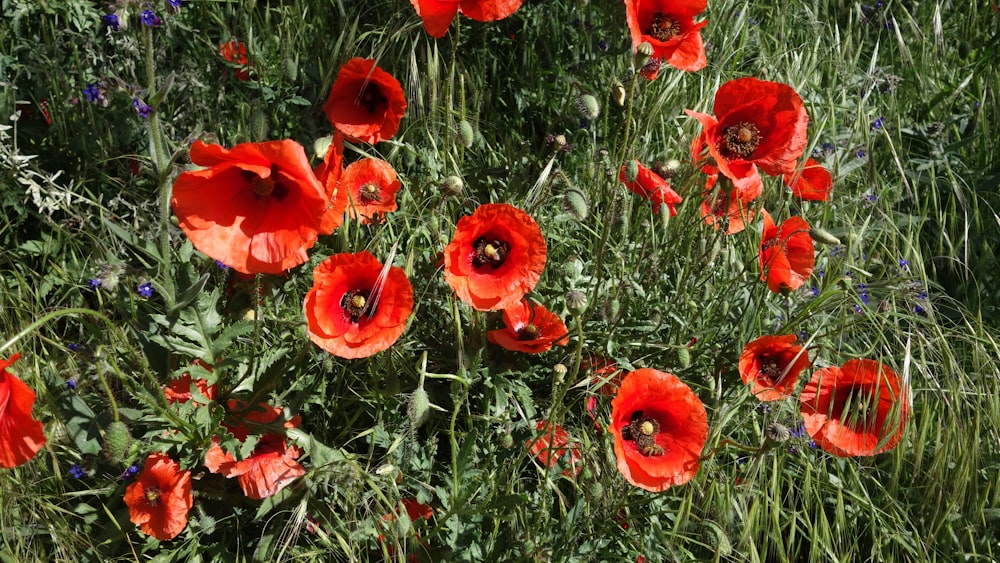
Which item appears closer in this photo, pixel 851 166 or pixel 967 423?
pixel 967 423

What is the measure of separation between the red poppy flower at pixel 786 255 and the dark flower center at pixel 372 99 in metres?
1.12

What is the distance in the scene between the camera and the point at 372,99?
8.11 ft

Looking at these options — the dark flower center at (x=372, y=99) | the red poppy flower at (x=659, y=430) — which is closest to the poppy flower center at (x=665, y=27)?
the dark flower center at (x=372, y=99)

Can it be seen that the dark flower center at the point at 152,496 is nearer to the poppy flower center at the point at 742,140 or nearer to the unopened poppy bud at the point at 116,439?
the unopened poppy bud at the point at 116,439

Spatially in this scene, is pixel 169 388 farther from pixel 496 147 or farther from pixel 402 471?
pixel 496 147

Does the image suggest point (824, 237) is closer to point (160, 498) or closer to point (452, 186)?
point (452, 186)

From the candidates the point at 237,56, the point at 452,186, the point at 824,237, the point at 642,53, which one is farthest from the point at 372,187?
the point at 824,237

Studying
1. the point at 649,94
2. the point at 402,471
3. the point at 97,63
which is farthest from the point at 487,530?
the point at 97,63

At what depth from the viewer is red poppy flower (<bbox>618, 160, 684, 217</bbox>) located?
232 cm

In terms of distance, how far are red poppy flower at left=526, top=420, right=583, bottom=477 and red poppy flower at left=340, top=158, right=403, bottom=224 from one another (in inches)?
27.8

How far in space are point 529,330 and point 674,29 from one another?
97 cm

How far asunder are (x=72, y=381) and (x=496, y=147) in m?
1.56

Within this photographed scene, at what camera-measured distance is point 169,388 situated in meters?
1.99

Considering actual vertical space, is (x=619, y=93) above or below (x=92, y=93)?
above
